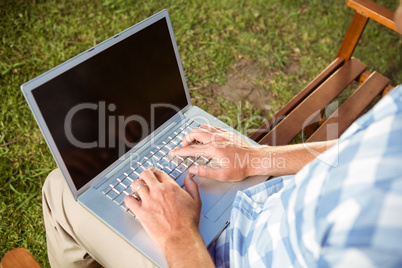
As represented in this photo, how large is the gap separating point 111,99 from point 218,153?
0.47m

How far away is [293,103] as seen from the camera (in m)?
2.08

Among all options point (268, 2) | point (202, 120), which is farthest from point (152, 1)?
point (202, 120)

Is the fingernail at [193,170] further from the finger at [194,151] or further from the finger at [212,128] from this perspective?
the finger at [212,128]

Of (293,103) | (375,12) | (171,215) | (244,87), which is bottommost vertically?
(171,215)

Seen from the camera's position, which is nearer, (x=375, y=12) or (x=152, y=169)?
(x=152, y=169)

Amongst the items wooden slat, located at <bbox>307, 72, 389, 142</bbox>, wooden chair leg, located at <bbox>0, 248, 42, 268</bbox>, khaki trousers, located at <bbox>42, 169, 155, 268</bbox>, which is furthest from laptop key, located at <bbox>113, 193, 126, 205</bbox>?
wooden slat, located at <bbox>307, 72, 389, 142</bbox>

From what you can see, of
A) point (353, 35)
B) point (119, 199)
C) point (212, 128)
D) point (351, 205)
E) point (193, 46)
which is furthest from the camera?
point (193, 46)

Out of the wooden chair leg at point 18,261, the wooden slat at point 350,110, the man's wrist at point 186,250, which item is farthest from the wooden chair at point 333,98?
the wooden chair leg at point 18,261

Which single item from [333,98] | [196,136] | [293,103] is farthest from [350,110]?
[196,136]

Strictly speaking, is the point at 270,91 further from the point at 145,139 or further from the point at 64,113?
the point at 64,113

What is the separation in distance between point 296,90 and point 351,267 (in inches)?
101

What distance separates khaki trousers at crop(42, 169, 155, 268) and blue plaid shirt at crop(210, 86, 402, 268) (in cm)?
57

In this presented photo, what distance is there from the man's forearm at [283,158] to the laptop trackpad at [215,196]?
0.42 ft

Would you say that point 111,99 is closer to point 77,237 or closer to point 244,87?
point 77,237
